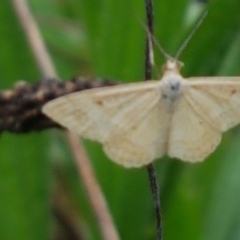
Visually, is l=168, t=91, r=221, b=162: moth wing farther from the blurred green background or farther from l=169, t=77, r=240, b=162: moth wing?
the blurred green background

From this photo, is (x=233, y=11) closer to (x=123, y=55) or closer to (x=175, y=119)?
(x=123, y=55)

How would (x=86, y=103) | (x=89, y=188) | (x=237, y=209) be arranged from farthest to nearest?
(x=237, y=209)
(x=89, y=188)
(x=86, y=103)

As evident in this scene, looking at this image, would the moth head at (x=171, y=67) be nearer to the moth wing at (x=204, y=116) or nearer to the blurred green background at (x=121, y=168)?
the moth wing at (x=204, y=116)

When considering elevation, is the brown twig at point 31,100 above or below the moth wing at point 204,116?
above

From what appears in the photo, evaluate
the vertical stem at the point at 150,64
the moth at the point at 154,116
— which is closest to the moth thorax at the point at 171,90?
the moth at the point at 154,116

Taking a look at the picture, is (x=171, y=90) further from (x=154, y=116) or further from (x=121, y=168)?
(x=121, y=168)

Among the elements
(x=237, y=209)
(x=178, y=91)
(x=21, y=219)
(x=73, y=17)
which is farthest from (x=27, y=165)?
(x=73, y=17)

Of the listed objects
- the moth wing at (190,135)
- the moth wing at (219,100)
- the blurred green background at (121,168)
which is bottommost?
the blurred green background at (121,168)
